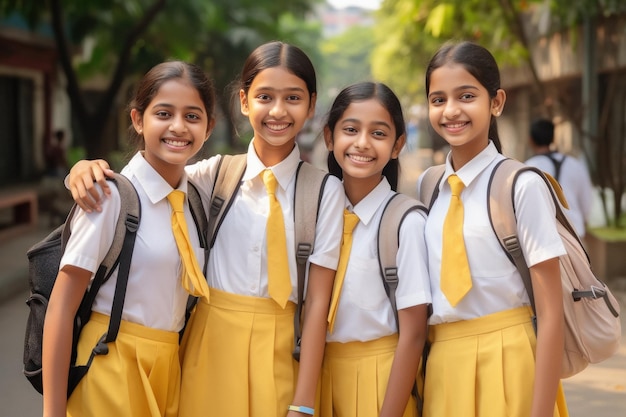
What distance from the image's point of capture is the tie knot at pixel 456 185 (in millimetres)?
2803

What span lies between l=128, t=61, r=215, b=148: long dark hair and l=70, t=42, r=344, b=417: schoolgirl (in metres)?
0.15

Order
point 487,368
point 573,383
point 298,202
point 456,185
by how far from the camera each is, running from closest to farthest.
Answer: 1. point 487,368
2. point 456,185
3. point 298,202
4. point 573,383

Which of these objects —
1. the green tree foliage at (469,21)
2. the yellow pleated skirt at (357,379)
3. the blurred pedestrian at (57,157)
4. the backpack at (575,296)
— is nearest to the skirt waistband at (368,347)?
the yellow pleated skirt at (357,379)

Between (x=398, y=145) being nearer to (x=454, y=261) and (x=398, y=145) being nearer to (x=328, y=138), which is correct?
(x=328, y=138)

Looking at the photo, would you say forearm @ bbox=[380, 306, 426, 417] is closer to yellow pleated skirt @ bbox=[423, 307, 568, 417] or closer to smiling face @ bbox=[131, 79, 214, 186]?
yellow pleated skirt @ bbox=[423, 307, 568, 417]

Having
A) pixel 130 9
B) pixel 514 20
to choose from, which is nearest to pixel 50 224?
pixel 130 9

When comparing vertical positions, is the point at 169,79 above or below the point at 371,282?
above

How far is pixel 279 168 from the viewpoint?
9.73 feet

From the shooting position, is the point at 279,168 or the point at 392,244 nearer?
the point at 392,244

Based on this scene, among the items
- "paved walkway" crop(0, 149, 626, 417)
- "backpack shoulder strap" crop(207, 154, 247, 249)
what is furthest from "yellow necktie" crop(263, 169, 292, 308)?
"paved walkway" crop(0, 149, 626, 417)

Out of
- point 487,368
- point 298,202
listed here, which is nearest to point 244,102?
point 298,202

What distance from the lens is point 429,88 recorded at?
9.57ft

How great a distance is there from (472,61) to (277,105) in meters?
0.66

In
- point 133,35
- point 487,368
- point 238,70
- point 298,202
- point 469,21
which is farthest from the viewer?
point 133,35
